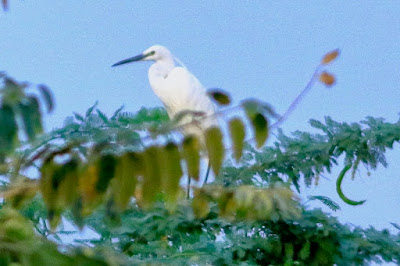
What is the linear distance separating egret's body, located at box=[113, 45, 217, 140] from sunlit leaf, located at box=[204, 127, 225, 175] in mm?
4996

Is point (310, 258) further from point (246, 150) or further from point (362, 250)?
point (246, 150)

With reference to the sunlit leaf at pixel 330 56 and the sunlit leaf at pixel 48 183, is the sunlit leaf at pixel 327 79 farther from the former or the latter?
the sunlit leaf at pixel 48 183

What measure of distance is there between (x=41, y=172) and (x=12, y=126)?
5.7 inches

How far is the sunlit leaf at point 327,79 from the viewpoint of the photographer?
40.5 inches

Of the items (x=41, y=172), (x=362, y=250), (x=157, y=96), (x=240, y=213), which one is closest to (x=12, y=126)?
(x=41, y=172)

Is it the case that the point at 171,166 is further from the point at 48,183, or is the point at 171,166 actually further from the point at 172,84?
the point at 172,84

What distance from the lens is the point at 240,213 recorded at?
146 centimetres

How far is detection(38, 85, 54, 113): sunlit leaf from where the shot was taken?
1.00 meters

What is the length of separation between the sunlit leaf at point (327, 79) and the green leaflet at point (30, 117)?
1.14 feet

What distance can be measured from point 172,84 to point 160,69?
0.23 meters

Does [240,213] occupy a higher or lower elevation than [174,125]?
lower

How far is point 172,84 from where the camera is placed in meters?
6.14

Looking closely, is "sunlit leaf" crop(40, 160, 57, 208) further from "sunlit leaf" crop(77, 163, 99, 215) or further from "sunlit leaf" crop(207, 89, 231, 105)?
"sunlit leaf" crop(207, 89, 231, 105)

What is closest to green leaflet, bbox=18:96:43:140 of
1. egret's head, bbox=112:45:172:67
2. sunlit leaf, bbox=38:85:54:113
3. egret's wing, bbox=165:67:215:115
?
sunlit leaf, bbox=38:85:54:113
